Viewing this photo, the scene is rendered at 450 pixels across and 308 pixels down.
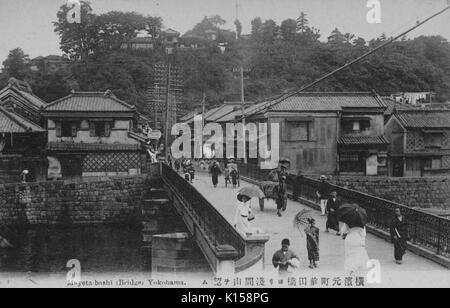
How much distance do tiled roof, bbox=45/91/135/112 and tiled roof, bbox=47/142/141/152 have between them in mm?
2622

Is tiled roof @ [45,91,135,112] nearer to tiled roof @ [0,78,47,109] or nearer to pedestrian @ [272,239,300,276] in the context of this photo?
tiled roof @ [0,78,47,109]

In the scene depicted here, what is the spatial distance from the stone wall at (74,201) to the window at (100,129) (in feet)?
14.3

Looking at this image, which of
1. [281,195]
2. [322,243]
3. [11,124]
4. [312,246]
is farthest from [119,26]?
[312,246]

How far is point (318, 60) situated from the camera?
5578 centimetres

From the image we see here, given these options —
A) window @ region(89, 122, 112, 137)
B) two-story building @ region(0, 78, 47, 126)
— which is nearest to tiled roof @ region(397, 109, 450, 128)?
window @ region(89, 122, 112, 137)

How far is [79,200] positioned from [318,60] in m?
32.6

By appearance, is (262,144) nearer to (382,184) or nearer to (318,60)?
(382,184)

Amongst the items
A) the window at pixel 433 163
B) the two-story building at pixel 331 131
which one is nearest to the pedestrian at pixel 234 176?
the two-story building at pixel 331 131

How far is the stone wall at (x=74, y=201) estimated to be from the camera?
105 ft

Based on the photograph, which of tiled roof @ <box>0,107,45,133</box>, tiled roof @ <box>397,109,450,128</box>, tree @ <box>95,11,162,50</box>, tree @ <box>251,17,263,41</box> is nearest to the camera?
tiled roof @ <box>0,107,45,133</box>

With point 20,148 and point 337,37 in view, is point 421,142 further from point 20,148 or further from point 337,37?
point 20,148

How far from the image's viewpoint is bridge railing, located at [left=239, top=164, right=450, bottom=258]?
12883mm

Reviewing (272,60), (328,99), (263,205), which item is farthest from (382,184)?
(272,60)

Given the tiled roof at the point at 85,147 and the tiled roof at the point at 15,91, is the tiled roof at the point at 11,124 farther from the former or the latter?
the tiled roof at the point at 15,91
